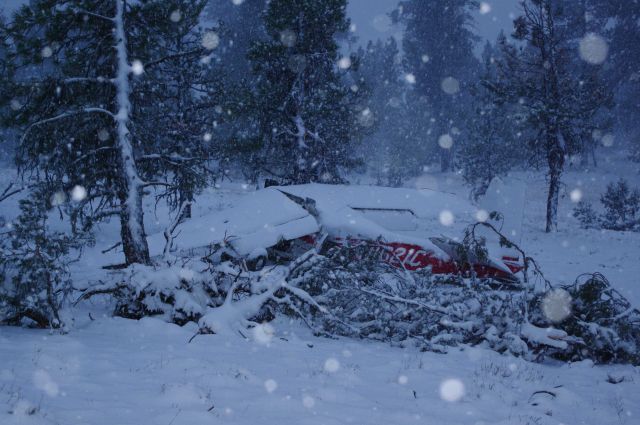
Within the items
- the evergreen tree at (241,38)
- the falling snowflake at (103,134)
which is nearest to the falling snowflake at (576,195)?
the evergreen tree at (241,38)

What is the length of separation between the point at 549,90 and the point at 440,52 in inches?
983

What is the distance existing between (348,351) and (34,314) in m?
4.06

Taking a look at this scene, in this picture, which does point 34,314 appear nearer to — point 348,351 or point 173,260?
point 173,260

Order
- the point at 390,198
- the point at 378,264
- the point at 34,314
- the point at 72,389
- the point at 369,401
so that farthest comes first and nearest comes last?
the point at 390,198 → the point at 378,264 → the point at 34,314 → the point at 369,401 → the point at 72,389

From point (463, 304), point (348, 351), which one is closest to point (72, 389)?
point (348, 351)

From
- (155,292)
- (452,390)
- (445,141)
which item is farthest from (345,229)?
(445,141)

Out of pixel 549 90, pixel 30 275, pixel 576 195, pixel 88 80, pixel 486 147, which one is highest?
pixel 549 90

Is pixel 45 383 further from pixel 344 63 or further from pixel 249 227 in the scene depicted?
pixel 344 63

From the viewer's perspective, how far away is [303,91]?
1711 centimetres

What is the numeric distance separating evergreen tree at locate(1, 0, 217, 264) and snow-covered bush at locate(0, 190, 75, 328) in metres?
1.95

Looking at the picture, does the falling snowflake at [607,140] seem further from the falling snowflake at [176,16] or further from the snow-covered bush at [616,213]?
the falling snowflake at [176,16]

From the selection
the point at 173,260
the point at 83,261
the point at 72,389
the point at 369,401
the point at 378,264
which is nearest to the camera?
the point at 72,389

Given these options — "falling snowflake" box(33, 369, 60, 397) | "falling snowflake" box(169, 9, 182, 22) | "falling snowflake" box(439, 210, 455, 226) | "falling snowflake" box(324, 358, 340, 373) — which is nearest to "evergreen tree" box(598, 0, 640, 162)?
"falling snowflake" box(439, 210, 455, 226)

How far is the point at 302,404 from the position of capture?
348cm
